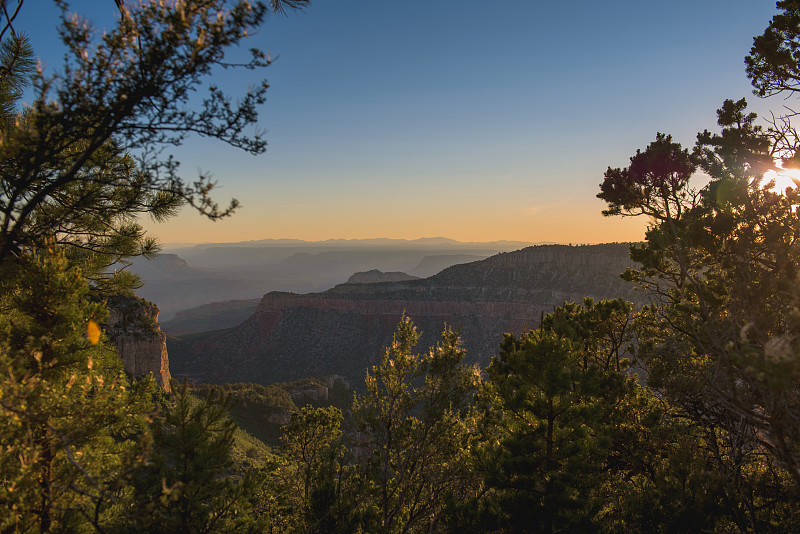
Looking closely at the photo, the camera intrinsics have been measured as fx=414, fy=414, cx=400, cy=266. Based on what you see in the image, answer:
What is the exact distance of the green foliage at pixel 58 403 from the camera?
5.99 m

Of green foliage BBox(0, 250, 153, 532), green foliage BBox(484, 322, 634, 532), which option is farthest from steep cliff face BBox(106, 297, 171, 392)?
green foliage BBox(484, 322, 634, 532)

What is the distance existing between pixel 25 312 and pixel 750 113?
58.8 feet

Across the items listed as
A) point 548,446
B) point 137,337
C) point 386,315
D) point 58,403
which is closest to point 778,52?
point 548,446

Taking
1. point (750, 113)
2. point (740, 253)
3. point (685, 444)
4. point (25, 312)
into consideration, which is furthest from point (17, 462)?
point (750, 113)

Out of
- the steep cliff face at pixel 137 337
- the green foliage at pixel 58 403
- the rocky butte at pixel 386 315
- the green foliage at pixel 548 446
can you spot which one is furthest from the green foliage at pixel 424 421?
the rocky butte at pixel 386 315

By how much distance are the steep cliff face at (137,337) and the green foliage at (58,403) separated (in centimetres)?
5066

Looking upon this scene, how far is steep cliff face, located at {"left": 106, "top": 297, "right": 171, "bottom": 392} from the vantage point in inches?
2002

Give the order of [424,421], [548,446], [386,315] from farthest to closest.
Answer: [386,315]
[424,421]
[548,446]

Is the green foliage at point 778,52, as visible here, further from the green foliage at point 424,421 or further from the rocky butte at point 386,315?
the rocky butte at point 386,315

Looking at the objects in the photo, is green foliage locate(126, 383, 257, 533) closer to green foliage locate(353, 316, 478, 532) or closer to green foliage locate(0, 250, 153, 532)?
green foliage locate(0, 250, 153, 532)

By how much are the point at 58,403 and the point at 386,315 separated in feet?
291

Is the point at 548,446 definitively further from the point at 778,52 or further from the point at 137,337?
the point at 137,337

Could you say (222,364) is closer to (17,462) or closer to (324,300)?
(324,300)

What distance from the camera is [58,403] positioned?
6.46 m
